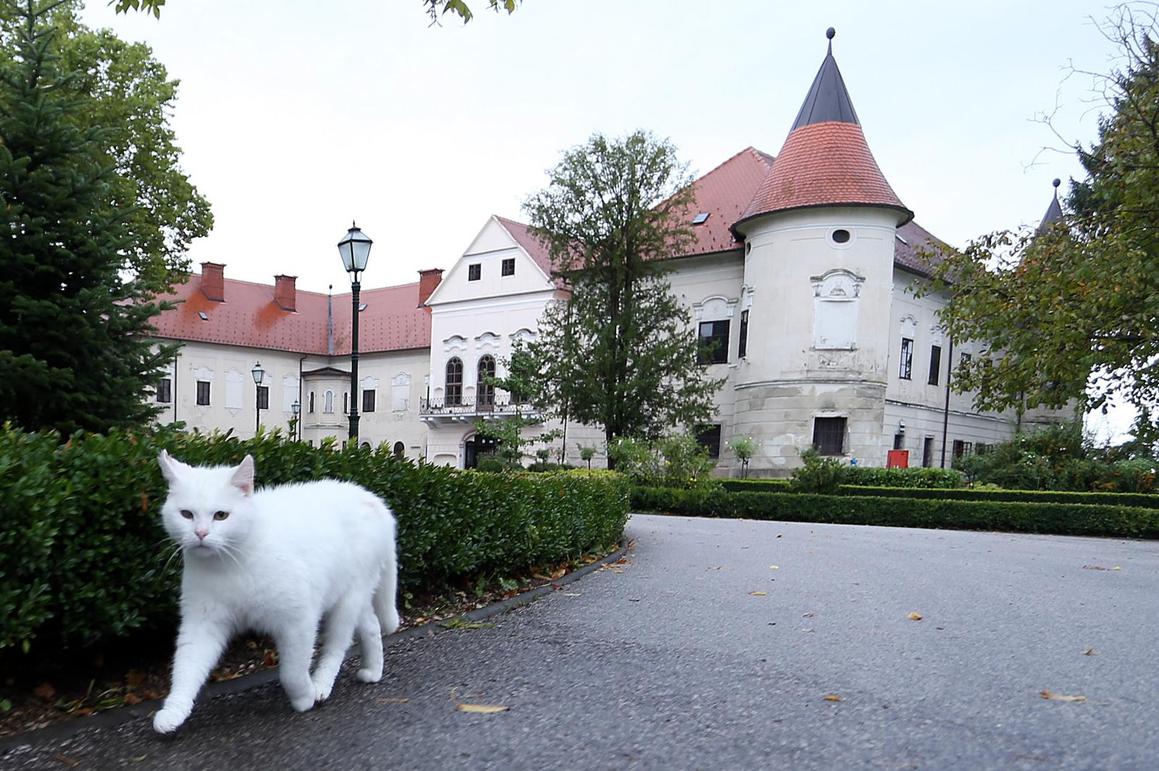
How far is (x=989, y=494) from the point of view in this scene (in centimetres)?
2023

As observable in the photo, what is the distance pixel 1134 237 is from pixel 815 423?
18.5 metres

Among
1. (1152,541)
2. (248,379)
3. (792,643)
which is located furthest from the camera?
(248,379)

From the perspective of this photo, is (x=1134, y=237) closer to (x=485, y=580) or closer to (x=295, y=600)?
(x=485, y=580)

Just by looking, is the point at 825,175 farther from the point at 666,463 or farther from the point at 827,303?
the point at 666,463

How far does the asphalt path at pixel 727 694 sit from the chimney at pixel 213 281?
5042cm

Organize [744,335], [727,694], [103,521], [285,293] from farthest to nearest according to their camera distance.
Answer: [285,293], [744,335], [727,694], [103,521]

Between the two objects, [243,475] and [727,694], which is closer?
[243,475]

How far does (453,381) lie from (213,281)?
19.2 metres

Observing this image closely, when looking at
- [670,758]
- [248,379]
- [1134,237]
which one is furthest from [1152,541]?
[248,379]

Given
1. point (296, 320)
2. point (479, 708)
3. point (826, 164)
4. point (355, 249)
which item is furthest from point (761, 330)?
point (296, 320)

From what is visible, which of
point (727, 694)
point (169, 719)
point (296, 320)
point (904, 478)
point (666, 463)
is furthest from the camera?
point (296, 320)

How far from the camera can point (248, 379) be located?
52.3 meters

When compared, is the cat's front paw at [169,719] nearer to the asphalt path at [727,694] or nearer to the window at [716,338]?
the asphalt path at [727,694]

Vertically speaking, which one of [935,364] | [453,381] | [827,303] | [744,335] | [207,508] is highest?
[827,303]
